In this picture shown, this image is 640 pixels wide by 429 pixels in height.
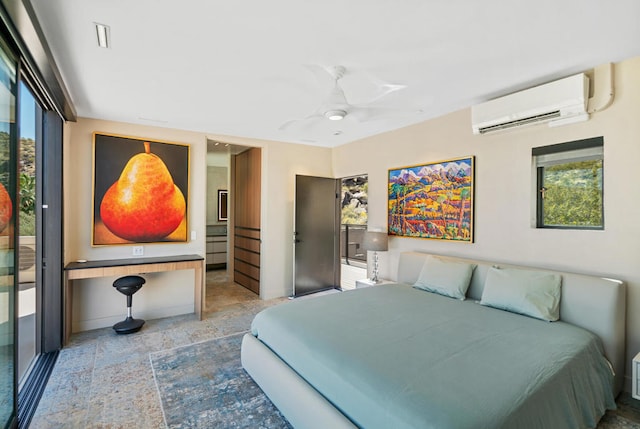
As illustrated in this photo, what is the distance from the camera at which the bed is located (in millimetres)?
1502

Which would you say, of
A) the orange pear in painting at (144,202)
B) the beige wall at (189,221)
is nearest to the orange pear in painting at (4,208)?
the beige wall at (189,221)

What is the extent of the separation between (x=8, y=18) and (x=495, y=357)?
3.29 meters

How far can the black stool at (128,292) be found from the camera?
3598mm

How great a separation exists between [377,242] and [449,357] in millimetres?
2504

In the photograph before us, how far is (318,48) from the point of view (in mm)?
2273

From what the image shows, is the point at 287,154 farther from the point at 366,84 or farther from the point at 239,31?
the point at 239,31

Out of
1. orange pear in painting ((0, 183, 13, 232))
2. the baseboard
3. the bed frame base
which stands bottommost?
the baseboard

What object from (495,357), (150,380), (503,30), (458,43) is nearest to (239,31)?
(458,43)

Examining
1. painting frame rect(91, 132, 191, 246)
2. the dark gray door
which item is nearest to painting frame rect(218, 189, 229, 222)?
the dark gray door

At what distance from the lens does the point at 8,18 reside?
1.61 m

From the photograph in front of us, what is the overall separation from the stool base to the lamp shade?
3.06 m

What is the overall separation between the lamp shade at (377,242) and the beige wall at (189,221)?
5.11 feet

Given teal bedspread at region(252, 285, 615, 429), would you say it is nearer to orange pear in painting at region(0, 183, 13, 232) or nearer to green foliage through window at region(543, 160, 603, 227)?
green foliage through window at region(543, 160, 603, 227)

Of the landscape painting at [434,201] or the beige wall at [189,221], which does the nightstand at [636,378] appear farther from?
the beige wall at [189,221]
